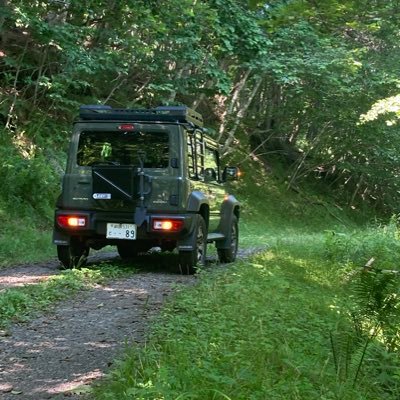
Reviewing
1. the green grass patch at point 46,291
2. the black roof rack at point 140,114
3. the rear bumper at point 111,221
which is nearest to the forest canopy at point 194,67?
the black roof rack at point 140,114

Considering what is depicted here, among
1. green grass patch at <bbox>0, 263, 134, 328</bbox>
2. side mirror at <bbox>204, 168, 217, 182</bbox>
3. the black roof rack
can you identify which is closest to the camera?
green grass patch at <bbox>0, 263, 134, 328</bbox>

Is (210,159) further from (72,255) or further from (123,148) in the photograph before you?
(72,255)

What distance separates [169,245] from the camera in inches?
379

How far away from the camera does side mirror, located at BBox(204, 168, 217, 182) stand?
10.5 metres

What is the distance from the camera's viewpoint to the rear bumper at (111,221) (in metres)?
8.99

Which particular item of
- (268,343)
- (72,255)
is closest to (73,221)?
(72,255)

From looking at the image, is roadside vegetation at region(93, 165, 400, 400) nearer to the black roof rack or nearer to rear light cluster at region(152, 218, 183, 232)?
rear light cluster at region(152, 218, 183, 232)

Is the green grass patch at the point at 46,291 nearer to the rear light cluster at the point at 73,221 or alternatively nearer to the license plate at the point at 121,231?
the license plate at the point at 121,231

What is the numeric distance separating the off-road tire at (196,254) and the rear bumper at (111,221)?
0.28 meters

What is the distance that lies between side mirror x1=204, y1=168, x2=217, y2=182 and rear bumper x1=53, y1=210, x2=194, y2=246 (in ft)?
5.06

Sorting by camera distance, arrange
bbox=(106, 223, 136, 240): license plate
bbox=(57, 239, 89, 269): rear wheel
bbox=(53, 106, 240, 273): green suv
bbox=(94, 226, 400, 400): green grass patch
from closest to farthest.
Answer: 1. bbox=(94, 226, 400, 400): green grass patch
2. bbox=(53, 106, 240, 273): green suv
3. bbox=(106, 223, 136, 240): license plate
4. bbox=(57, 239, 89, 269): rear wheel

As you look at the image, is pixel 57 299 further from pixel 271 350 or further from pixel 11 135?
pixel 11 135

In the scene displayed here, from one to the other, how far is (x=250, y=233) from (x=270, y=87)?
10.7 m

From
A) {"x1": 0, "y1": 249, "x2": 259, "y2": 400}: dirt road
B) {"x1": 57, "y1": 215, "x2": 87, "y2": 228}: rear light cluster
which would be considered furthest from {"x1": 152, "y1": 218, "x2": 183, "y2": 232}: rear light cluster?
{"x1": 57, "y1": 215, "x2": 87, "y2": 228}: rear light cluster
